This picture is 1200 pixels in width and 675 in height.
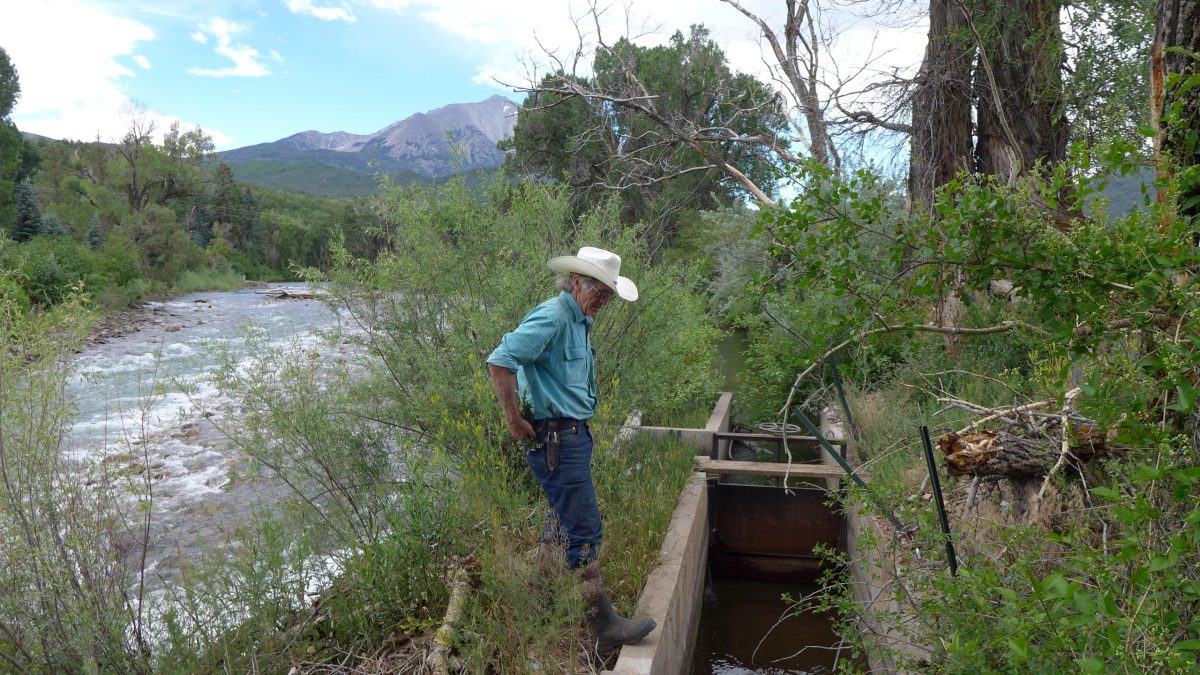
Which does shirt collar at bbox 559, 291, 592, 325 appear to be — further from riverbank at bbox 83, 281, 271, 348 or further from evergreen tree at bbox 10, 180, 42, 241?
evergreen tree at bbox 10, 180, 42, 241

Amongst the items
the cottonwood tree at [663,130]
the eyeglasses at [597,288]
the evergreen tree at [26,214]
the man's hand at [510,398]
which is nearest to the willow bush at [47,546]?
the man's hand at [510,398]

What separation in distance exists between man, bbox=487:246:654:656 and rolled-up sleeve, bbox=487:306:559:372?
1 cm

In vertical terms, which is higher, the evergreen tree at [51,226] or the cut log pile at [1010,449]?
the evergreen tree at [51,226]

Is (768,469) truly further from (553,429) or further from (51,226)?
(51,226)

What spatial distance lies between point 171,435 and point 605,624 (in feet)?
35.5

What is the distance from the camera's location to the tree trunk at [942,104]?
1027 centimetres

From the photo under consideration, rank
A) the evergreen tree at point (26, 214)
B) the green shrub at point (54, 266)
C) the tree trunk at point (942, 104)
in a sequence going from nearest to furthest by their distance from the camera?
the tree trunk at point (942, 104)
the green shrub at point (54, 266)
the evergreen tree at point (26, 214)

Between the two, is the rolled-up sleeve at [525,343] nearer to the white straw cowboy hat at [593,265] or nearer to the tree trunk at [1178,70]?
the white straw cowboy hat at [593,265]

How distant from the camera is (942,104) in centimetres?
1031

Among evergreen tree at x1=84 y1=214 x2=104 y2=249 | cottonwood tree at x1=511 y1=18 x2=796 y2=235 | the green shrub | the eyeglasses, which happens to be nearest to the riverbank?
the green shrub

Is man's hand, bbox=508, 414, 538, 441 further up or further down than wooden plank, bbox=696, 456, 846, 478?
further up

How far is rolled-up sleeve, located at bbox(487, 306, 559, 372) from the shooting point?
391 centimetres

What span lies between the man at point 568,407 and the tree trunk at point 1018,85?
7077 millimetres

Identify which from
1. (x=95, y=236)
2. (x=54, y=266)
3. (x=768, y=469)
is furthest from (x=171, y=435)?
(x=95, y=236)
